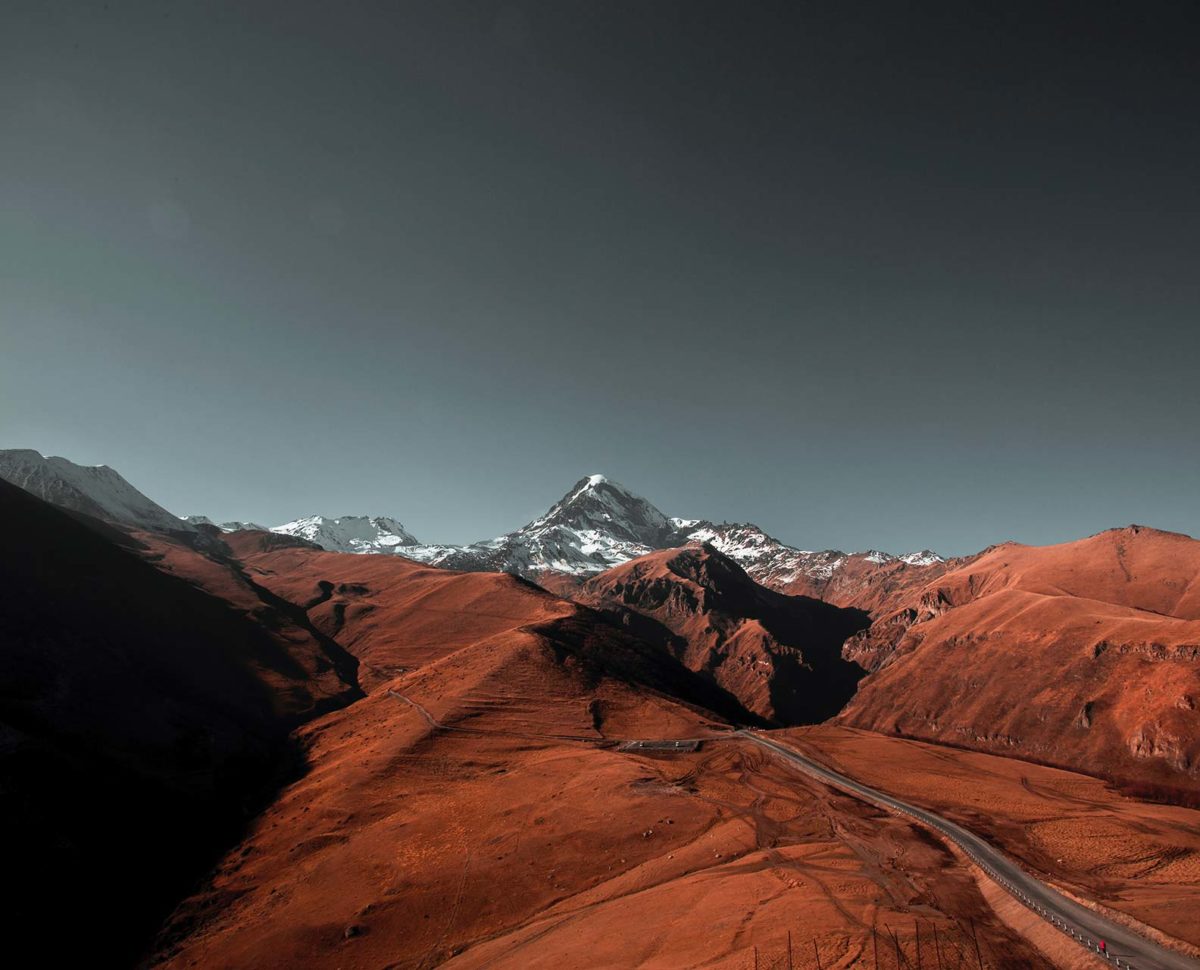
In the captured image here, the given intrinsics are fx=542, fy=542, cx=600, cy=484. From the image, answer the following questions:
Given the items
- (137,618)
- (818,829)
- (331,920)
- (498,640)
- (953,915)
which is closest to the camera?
(953,915)

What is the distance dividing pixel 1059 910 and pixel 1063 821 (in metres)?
33.0

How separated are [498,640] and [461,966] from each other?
112m

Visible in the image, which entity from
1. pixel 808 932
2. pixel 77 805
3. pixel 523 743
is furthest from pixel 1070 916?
pixel 77 805

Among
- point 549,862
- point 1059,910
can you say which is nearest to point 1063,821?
point 1059,910

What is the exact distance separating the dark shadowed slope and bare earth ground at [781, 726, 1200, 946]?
92217 mm

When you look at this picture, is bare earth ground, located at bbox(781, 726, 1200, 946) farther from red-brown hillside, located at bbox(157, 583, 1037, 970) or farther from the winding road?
red-brown hillside, located at bbox(157, 583, 1037, 970)

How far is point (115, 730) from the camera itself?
295 ft

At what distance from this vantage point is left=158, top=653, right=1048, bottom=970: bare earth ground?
1567 inches

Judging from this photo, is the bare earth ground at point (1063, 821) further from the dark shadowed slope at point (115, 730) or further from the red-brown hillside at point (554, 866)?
the dark shadowed slope at point (115, 730)

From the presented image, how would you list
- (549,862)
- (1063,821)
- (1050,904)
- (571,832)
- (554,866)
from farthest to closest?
(1063,821), (571,832), (549,862), (554,866), (1050,904)

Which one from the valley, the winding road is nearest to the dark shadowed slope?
the valley

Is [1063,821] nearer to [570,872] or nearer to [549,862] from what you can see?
[570,872]

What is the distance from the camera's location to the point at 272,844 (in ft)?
231

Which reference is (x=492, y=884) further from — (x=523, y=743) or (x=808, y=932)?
(x=523, y=743)
